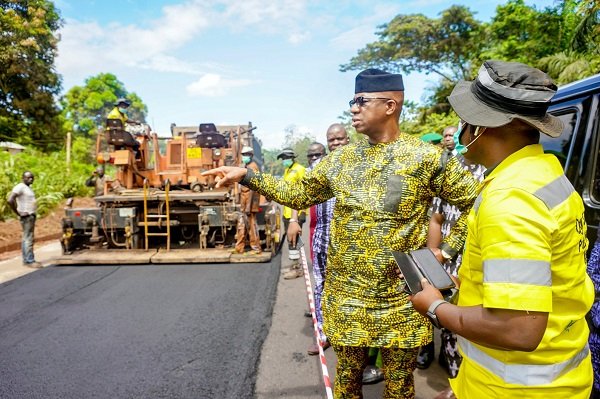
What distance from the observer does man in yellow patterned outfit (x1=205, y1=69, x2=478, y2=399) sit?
1.82 meters

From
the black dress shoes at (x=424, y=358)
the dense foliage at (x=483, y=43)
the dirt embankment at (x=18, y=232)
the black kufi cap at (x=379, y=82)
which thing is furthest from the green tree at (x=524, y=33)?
the dirt embankment at (x=18, y=232)

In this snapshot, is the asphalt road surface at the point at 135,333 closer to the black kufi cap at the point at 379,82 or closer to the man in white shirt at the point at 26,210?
the man in white shirt at the point at 26,210

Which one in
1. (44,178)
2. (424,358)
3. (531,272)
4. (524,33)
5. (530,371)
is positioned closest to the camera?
(531,272)

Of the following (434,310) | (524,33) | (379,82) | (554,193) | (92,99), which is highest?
(92,99)

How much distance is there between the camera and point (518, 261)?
0.97 meters

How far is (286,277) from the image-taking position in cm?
577

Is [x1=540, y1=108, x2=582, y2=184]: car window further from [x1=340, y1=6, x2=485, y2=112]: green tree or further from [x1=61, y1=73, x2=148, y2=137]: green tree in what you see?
[x1=61, y1=73, x2=148, y2=137]: green tree

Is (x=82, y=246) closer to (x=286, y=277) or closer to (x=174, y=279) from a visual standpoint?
(x=174, y=279)

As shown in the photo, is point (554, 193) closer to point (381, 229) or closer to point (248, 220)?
point (381, 229)

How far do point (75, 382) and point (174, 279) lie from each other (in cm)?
278

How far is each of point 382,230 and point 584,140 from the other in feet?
4.88

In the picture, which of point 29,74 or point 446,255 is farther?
point 29,74

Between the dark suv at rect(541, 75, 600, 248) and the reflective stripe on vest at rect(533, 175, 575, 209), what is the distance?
134 cm

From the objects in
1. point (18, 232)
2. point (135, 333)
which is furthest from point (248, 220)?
point (18, 232)
